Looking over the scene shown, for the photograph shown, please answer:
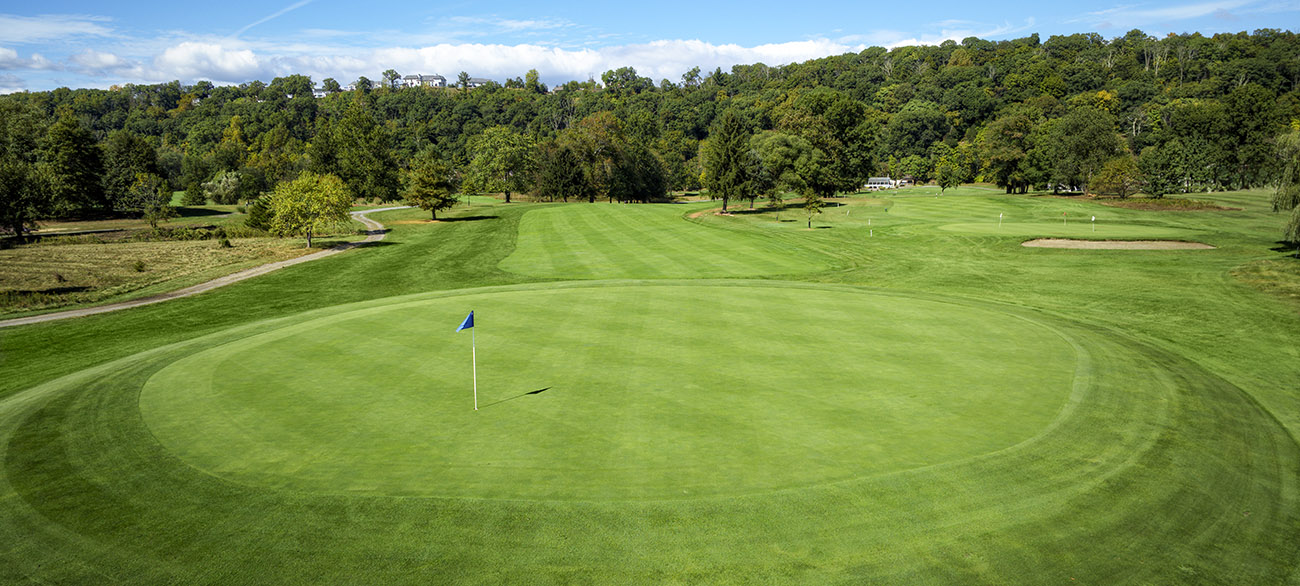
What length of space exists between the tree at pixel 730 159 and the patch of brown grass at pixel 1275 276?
5153 cm

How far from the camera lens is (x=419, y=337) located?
21.1 m

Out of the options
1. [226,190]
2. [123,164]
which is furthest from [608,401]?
[226,190]

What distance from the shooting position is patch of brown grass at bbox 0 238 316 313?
125ft

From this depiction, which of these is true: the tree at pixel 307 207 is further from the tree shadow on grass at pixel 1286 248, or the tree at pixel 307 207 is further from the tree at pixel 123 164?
the tree shadow on grass at pixel 1286 248

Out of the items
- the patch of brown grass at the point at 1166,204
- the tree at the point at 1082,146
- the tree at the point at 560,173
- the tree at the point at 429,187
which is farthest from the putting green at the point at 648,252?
the tree at the point at 1082,146

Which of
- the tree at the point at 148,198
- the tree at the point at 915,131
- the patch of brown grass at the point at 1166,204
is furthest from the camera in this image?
the tree at the point at 915,131

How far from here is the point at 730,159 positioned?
8200 centimetres

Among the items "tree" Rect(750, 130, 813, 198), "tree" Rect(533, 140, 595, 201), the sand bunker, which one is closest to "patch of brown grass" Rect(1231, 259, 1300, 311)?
the sand bunker

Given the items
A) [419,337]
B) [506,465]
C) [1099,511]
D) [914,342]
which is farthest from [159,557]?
[914,342]

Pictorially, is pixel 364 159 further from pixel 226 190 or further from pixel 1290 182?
pixel 1290 182

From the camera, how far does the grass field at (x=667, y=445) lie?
30.8ft

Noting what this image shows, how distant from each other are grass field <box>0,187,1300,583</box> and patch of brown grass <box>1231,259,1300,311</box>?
278cm

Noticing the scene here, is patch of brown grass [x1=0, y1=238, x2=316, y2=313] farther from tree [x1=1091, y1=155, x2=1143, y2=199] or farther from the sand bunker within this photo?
tree [x1=1091, y1=155, x2=1143, y2=199]

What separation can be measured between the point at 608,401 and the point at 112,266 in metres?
54.1
